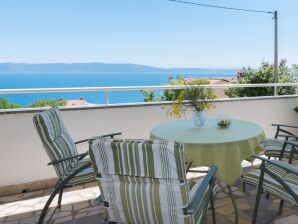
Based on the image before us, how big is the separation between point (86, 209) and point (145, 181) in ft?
4.94

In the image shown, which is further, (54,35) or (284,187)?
(54,35)

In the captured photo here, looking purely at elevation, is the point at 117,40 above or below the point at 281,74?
above

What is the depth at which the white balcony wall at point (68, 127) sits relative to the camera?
10.6ft

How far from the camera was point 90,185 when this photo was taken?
11.1 feet

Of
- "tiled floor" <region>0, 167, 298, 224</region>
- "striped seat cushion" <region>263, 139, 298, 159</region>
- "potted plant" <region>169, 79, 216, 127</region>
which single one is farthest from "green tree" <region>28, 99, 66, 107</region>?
"striped seat cushion" <region>263, 139, 298, 159</region>

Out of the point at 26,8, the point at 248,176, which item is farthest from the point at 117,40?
the point at 248,176

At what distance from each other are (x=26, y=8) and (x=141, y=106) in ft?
97.4

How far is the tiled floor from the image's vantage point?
2537 mm

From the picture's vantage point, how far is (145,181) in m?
1.53

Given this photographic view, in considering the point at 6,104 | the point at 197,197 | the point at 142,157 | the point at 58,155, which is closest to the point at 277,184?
the point at 197,197

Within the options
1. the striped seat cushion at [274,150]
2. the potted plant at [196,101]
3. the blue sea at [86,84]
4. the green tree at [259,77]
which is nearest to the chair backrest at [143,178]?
the potted plant at [196,101]

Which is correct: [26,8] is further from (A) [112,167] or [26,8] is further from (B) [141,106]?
(A) [112,167]

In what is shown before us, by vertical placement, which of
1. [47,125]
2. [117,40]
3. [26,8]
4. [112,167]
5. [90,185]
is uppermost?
[26,8]

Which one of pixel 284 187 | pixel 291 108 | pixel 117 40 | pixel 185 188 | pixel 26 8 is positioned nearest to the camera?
pixel 185 188
